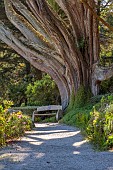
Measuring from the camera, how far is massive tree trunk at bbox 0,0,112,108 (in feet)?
49.0

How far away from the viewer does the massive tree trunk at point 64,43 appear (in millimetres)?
14922

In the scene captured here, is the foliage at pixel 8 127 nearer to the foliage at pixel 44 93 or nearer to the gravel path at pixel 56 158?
the gravel path at pixel 56 158

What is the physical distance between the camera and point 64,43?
15227mm

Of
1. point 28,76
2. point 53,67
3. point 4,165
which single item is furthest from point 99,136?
point 28,76

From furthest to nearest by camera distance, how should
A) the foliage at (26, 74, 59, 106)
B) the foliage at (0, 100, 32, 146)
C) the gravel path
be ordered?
the foliage at (26, 74, 59, 106) → the foliage at (0, 100, 32, 146) → the gravel path

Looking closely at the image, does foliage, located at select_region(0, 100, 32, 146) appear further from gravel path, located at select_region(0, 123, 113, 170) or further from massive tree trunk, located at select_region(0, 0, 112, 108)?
massive tree trunk, located at select_region(0, 0, 112, 108)

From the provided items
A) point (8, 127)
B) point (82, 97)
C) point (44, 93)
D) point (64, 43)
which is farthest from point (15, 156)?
point (44, 93)

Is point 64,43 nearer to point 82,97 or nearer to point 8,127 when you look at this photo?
point 82,97

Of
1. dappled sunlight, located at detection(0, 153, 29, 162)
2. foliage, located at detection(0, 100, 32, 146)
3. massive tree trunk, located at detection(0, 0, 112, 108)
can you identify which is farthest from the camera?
massive tree trunk, located at detection(0, 0, 112, 108)

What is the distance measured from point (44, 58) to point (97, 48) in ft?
9.96

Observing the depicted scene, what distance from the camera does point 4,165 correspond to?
455 centimetres

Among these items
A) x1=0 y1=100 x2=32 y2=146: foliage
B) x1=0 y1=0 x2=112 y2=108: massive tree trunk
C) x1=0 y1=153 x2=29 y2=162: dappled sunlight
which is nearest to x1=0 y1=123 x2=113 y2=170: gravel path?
x1=0 y1=153 x2=29 y2=162: dappled sunlight

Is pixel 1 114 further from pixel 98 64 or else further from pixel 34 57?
pixel 34 57

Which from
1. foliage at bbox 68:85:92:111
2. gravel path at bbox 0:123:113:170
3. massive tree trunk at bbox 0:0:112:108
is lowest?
gravel path at bbox 0:123:113:170
